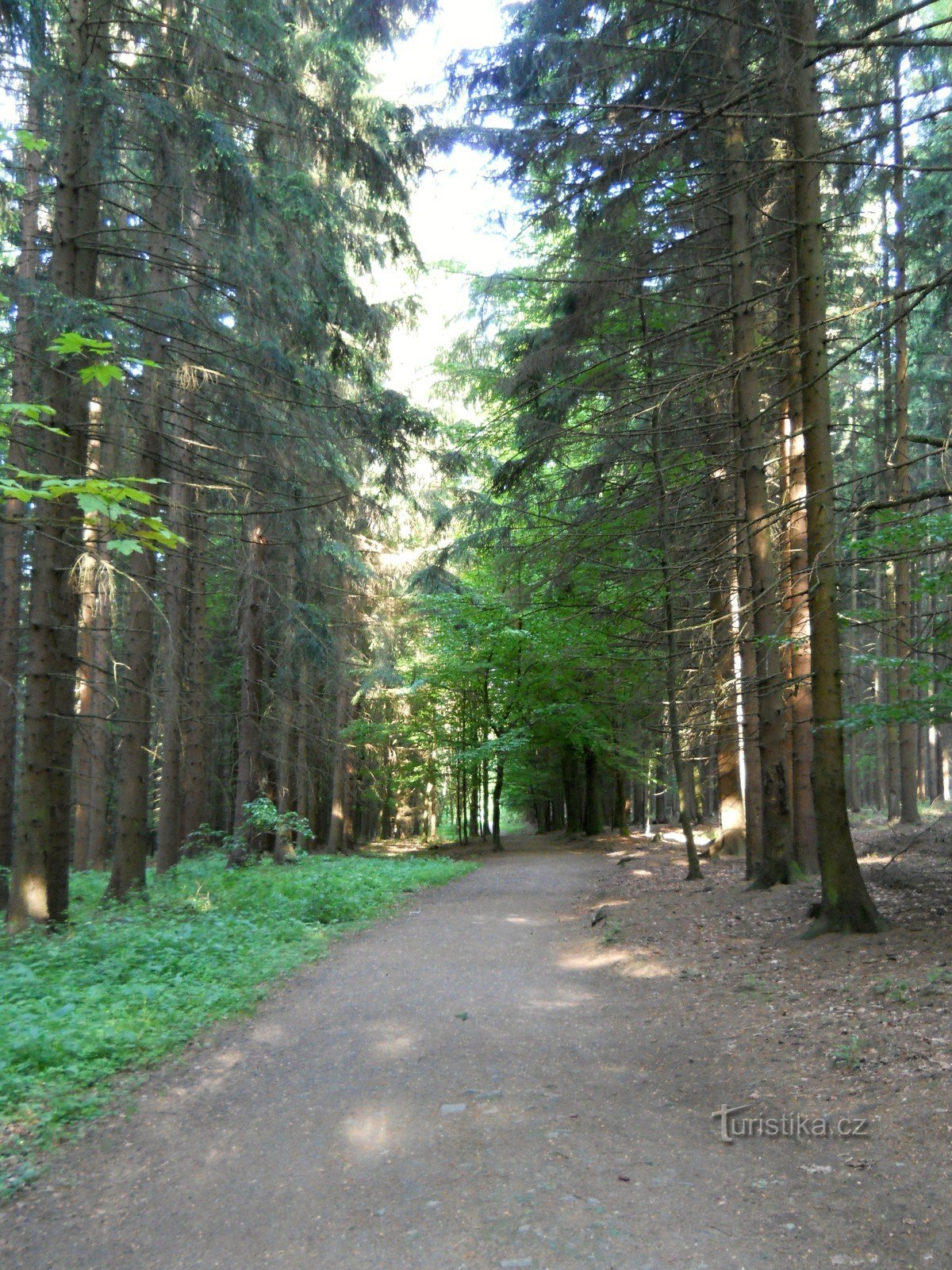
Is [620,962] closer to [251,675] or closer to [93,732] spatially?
[251,675]

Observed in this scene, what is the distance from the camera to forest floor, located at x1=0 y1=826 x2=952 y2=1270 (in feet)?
11.6

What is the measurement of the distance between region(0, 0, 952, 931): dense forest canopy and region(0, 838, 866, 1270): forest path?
313 cm

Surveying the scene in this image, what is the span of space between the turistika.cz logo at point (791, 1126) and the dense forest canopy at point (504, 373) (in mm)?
3266

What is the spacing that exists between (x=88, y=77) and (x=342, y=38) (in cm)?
367

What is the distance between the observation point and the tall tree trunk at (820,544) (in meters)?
7.67

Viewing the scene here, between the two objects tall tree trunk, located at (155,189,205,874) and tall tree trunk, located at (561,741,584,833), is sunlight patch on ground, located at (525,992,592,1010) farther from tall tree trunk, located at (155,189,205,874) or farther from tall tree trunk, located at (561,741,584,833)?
tall tree trunk, located at (561,741,584,833)

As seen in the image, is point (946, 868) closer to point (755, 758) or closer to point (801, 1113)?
point (755, 758)

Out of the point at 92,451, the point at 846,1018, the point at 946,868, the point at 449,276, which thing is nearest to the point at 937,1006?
the point at 846,1018

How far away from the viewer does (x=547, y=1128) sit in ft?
15.2

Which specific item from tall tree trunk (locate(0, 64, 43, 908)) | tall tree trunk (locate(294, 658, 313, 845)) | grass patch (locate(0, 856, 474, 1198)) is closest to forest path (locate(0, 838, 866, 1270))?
grass patch (locate(0, 856, 474, 1198))

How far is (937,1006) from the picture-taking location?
5.50m

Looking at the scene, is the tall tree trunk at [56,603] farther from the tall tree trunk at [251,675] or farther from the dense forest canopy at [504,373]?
the tall tree trunk at [251,675]

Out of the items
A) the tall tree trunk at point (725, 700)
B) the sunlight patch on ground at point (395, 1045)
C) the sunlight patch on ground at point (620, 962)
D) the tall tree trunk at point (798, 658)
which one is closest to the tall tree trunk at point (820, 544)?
the sunlight patch on ground at point (620, 962)

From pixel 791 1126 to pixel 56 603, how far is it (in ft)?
26.1
